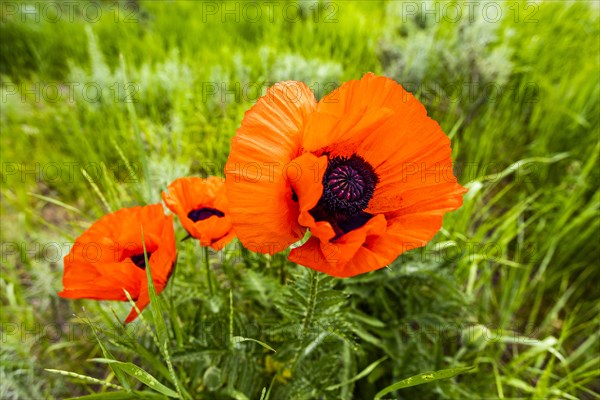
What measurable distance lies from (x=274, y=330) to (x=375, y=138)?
449 millimetres

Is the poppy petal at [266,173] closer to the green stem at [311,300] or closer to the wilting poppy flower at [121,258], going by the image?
the green stem at [311,300]

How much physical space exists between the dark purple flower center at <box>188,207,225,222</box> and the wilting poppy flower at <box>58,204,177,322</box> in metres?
0.10

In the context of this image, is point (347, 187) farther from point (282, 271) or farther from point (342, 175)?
point (282, 271)

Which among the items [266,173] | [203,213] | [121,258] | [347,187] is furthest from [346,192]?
[121,258]

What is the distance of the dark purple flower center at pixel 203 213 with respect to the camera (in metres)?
0.97

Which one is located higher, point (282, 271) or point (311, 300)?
point (311, 300)

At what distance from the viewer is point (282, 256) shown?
1.20m

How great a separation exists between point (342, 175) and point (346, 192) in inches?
1.2

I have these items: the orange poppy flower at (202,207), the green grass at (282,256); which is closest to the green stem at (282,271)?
the green grass at (282,256)

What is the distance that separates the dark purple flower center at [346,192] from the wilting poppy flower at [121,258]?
0.29m

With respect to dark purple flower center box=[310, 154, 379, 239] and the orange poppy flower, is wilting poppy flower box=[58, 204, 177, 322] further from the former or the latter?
dark purple flower center box=[310, 154, 379, 239]

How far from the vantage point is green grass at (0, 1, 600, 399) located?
1.08m

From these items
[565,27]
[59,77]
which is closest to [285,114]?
[59,77]

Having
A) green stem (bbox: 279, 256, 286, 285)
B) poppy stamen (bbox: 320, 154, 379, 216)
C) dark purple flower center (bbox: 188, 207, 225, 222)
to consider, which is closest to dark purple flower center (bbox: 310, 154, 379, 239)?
poppy stamen (bbox: 320, 154, 379, 216)
